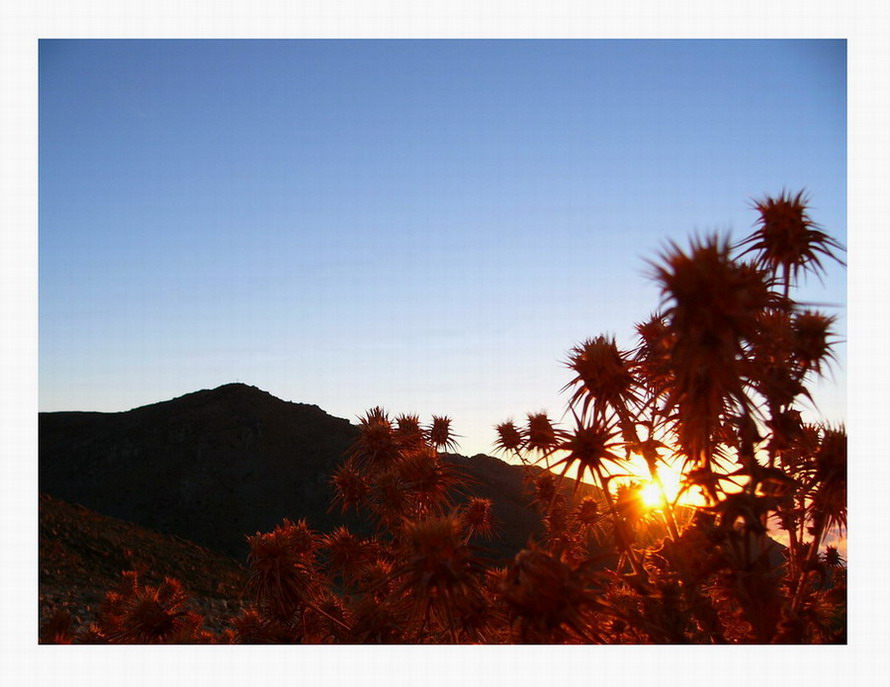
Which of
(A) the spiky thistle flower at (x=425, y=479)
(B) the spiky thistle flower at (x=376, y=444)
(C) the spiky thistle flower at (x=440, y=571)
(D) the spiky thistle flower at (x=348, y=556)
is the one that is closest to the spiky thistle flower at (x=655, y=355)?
(C) the spiky thistle flower at (x=440, y=571)

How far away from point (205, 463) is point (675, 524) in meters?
85.7

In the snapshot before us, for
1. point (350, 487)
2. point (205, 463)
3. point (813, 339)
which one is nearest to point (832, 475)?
point (813, 339)

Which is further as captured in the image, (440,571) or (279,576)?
(279,576)

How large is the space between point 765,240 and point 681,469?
329 cm

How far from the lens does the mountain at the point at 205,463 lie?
75688mm

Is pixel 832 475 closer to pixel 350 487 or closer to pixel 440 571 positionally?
pixel 440 571

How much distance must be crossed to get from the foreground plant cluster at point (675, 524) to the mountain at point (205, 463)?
53332 mm

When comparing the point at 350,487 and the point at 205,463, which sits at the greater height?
the point at 350,487

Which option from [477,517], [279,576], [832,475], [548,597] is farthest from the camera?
[477,517]

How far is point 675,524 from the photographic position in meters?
8.53

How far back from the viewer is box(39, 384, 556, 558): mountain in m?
75.7

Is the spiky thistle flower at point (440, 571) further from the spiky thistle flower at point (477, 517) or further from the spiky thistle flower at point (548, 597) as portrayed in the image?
the spiky thistle flower at point (477, 517)
